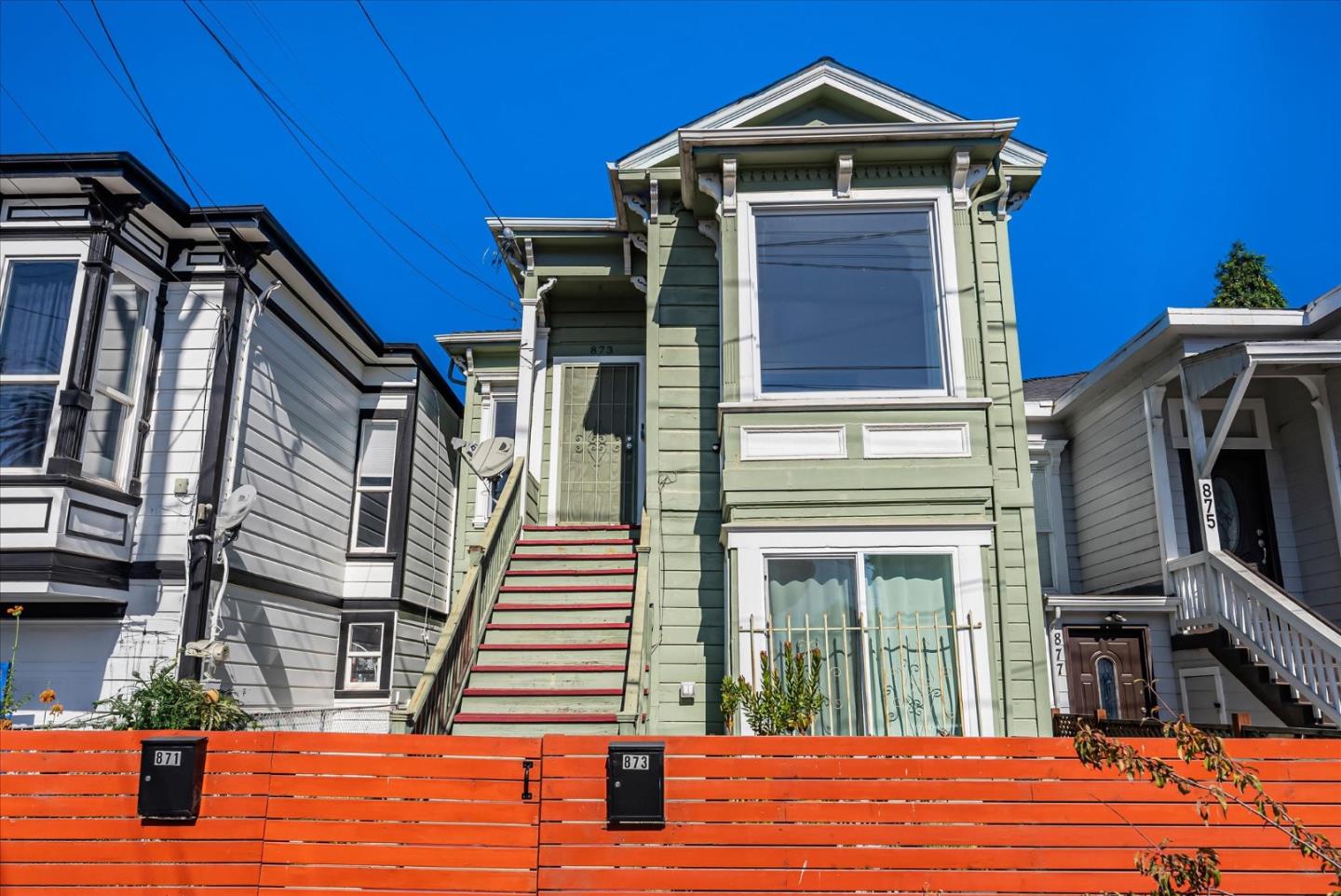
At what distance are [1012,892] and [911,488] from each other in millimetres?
4065

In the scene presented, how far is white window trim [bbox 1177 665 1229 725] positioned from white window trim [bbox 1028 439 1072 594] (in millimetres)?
2523

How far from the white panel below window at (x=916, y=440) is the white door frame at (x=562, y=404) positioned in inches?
130

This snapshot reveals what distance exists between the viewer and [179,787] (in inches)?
174

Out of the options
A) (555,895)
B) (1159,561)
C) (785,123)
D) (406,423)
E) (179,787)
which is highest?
(785,123)

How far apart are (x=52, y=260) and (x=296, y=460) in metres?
3.73

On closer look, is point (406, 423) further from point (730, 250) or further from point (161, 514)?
point (730, 250)

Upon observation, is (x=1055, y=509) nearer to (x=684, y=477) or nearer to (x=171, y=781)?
(x=684, y=477)

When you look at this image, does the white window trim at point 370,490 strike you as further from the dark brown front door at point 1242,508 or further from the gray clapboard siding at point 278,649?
the dark brown front door at point 1242,508

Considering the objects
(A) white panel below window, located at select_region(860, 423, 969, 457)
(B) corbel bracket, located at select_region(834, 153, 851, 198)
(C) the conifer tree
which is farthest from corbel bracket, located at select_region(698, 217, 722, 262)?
(C) the conifer tree

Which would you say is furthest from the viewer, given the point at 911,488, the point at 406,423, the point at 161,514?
the point at 406,423

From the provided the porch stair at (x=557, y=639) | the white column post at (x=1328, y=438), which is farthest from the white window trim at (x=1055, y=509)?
the porch stair at (x=557, y=639)

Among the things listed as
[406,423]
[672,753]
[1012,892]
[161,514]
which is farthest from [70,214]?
[1012,892]

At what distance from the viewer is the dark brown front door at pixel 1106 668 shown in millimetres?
11102

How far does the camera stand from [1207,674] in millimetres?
10789
